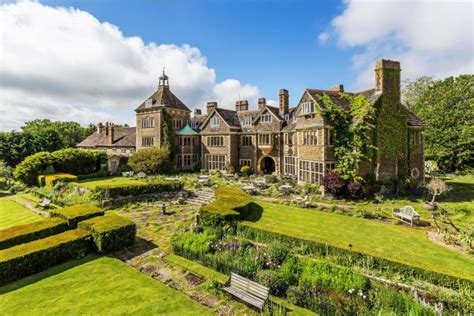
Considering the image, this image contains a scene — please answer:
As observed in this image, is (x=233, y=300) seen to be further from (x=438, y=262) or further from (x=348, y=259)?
(x=438, y=262)

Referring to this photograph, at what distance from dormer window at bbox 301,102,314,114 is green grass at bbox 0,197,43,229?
27226mm

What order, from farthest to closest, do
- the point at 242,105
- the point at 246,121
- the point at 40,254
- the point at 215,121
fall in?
the point at 242,105 < the point at 246,121 < the point at 215,121 < the point at 40,254

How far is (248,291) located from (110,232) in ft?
28.2

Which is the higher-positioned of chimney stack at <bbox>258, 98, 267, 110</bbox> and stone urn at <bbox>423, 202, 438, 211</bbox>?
chimney stack at <bbox>258, 98, 267, 110</bbox>

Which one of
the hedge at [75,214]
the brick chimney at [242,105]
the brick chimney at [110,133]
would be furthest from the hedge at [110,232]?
the brick chimney at [110,133]

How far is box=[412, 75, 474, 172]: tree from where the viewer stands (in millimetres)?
39219

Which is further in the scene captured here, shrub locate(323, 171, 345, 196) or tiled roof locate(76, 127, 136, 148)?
tiled roof locate(76, 127, 136, 148)

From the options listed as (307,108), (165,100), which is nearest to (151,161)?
(165,100)

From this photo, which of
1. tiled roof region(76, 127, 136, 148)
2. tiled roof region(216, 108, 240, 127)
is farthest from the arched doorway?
tiled roof region(76, 127, 136, 148)

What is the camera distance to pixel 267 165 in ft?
131

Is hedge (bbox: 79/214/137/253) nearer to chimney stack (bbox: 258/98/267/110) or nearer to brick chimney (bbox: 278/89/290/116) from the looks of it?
brick chimney (bbox: 278/89/290/116)

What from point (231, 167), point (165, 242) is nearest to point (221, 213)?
point (165, 242)

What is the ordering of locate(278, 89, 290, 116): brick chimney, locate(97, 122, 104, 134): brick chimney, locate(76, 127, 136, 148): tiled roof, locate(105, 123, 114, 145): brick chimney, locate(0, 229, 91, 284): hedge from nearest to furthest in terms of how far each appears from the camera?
locate(0, 229, 91, 284): hedge → locate(278, 89, 290, 116): brick chimney → locate(76, 127, 136, 148): tiled roof → locate(105, 123, 114, 145): brick chimney → locate(97, 122, 104, 134): brick chimney

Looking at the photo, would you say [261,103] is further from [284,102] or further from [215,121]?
[215,121]
